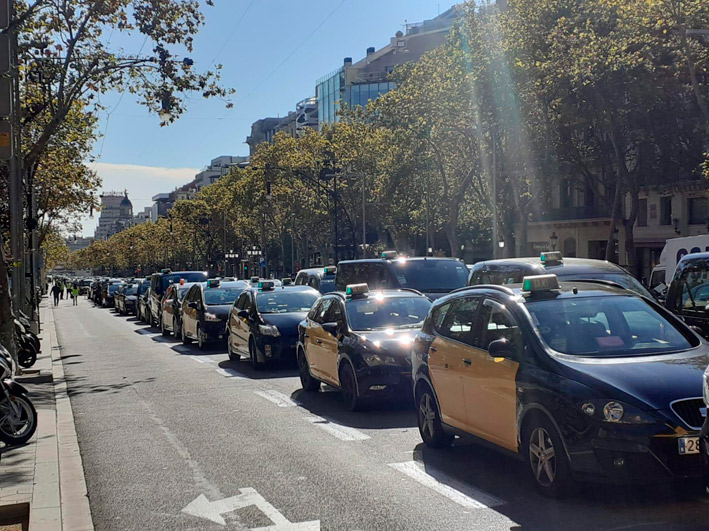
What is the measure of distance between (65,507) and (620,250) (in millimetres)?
50645

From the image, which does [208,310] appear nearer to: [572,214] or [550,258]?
[550,258]

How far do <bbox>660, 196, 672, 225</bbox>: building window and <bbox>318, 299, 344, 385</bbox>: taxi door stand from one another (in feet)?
137

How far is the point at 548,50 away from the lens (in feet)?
118

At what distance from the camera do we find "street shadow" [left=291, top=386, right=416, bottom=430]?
34.3 feet

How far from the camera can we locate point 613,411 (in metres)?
6.12

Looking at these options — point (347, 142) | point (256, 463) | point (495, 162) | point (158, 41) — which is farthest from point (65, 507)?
point (347, 142)

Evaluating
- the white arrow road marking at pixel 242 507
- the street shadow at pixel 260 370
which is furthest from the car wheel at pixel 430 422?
the street shadow at pixel 260 370

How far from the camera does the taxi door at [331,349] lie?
473 inches

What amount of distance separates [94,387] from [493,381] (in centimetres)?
1013

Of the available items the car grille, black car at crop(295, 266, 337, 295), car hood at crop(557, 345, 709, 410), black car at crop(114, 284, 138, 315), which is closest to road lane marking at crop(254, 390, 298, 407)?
car hood at crop(557, 345, 709, 410)

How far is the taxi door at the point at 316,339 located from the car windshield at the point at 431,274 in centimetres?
482

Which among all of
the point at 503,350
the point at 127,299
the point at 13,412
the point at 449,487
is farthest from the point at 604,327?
the point at 127,299

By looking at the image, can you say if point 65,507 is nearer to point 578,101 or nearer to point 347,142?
point 578,101

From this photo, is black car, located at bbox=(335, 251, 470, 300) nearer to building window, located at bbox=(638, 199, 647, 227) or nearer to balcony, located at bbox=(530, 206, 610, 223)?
building window, located at bbox=(638, 199, 647, 227)
